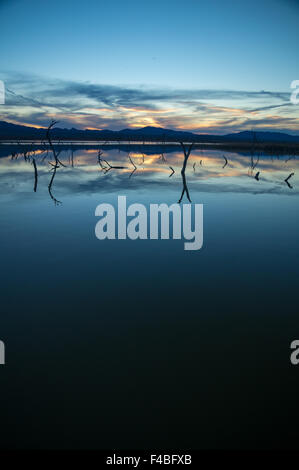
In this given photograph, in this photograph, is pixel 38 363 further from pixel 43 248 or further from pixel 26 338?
pixel 43 248

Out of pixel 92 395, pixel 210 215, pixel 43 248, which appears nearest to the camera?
pixel 92 395

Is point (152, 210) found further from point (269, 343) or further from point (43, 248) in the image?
point (269, 343)

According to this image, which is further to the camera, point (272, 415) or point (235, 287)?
point (235, 287)

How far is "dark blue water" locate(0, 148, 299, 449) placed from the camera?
3509 millimetres

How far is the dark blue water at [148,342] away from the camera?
3.51 metres

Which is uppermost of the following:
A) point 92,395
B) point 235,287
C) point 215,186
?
point 215,186

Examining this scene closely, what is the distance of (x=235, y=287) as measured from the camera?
277 inches

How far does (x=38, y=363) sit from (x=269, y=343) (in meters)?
3.72

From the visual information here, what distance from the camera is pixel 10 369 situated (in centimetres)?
439

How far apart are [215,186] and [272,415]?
69.6 feet

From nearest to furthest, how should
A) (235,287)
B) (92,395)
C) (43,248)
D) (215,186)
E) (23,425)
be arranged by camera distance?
(23,425) < (92,395) < (235,287) < (43,248) < (215,186)

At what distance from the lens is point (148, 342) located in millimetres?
5000
